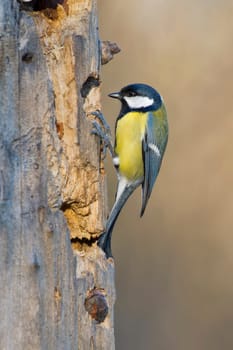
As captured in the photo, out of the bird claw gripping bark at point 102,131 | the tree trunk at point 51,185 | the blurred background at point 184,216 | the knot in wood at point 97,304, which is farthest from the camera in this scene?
the blurred background at point 184,216

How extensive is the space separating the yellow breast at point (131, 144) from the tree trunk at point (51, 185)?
1.76ft

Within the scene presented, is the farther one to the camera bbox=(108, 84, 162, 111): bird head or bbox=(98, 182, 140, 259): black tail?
bbox=(108, 84, 162, 111): bird head

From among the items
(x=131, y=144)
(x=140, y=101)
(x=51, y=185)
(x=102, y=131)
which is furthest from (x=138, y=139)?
(x=51, y=185)

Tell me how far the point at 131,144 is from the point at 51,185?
808mm

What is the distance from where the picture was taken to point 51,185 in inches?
104

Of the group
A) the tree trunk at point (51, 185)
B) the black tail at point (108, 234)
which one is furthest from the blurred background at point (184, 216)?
the tree trunk at point (51, 185)

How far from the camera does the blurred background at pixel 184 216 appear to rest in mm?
4789

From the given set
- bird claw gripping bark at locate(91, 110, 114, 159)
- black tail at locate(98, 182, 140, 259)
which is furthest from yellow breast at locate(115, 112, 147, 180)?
bird claw gripping bark at locate(91, 110, 114, 159)

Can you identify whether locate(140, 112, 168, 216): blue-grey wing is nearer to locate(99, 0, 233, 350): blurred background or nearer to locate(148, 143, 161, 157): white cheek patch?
locate(148, 143, 161, 157): white cheek patch

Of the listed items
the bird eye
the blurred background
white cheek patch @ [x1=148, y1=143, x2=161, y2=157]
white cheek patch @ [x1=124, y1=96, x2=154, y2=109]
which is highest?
the bird eye

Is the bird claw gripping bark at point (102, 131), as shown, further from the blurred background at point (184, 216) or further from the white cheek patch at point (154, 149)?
the blurred background at point (184, 216)

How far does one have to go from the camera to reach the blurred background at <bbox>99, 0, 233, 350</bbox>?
4.79 metres

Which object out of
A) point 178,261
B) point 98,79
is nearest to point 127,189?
point 98,79

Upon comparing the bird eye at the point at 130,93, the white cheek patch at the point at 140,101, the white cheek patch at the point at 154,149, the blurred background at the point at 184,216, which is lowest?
the blurred background at the point at 184,216
